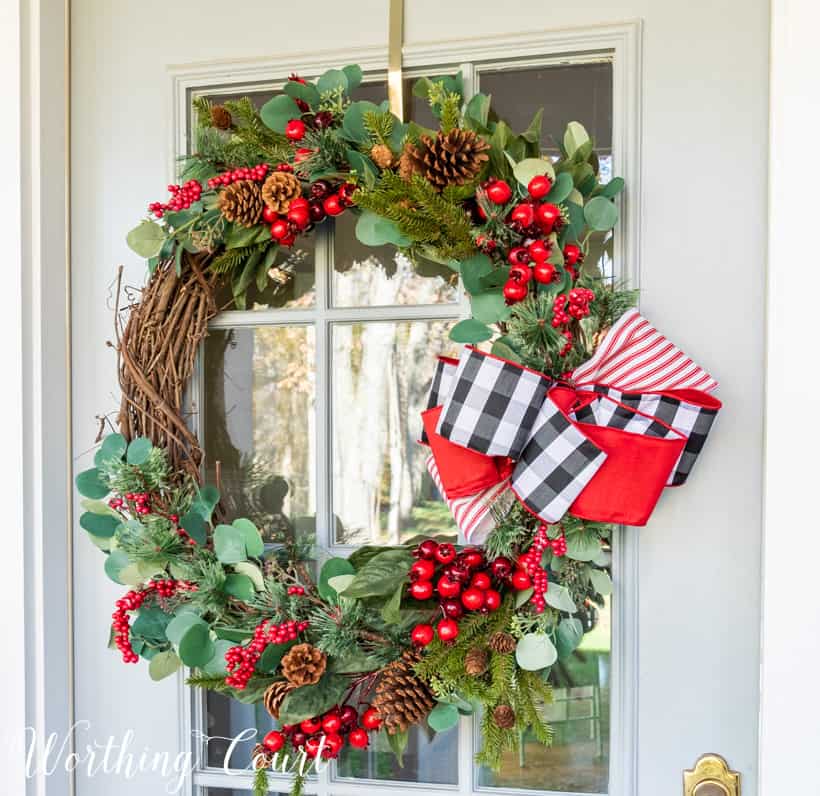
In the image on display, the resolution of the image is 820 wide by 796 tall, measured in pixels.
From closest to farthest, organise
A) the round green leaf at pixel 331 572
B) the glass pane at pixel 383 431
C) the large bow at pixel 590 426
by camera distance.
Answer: the large bow at pixel 590 426, the round green leaf at pixel 331 572, the glass pane at pixel 383 431

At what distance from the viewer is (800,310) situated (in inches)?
31.3

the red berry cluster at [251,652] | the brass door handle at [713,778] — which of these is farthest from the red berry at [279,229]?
the brass door handle at [713,778]

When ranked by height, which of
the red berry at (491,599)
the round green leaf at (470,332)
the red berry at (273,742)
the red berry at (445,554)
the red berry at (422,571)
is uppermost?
the round green leaf at (470,332)

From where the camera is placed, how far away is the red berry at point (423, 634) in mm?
814

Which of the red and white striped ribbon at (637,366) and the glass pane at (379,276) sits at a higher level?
the glass pane at (379,276)

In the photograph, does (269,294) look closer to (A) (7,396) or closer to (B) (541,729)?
(A) (7,396)

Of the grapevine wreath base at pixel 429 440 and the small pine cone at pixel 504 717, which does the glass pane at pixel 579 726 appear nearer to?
the grapevine wreath base at pixel 429 440

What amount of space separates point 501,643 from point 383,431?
320 millimetres

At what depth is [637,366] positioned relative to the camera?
0.81 m

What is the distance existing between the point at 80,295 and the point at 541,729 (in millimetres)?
814

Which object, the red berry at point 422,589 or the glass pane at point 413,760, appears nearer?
the red berry at point 422,589

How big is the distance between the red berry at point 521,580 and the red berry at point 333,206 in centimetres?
47

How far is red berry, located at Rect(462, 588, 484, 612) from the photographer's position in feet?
2.65

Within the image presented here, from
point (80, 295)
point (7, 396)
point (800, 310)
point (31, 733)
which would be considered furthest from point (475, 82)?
point (31, 733)
